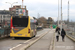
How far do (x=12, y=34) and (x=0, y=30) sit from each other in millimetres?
1614

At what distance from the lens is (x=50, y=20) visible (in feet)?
640

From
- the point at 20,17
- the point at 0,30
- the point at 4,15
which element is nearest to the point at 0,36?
the point at 0,30

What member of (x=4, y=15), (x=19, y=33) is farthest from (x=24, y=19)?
(x=4, y=15)

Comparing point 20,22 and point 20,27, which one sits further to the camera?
point 20,22

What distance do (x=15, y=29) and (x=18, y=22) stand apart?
978 mm

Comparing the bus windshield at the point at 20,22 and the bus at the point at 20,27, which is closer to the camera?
the bus at the point at 20,27

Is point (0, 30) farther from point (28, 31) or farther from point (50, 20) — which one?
point (50, 20)

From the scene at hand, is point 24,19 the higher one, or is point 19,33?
point 24,19

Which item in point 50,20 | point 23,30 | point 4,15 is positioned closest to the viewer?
point 23,30

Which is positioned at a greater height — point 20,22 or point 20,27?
point 20,22

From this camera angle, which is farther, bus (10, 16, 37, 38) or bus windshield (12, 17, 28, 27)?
bus windshield (12, 17, 28, 27)

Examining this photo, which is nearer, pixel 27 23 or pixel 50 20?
pixel 27 23

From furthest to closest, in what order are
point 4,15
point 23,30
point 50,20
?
1. point 50,20
2. point 4,15
3. point 23,30

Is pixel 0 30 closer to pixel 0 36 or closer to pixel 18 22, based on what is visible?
pixel 0 36
